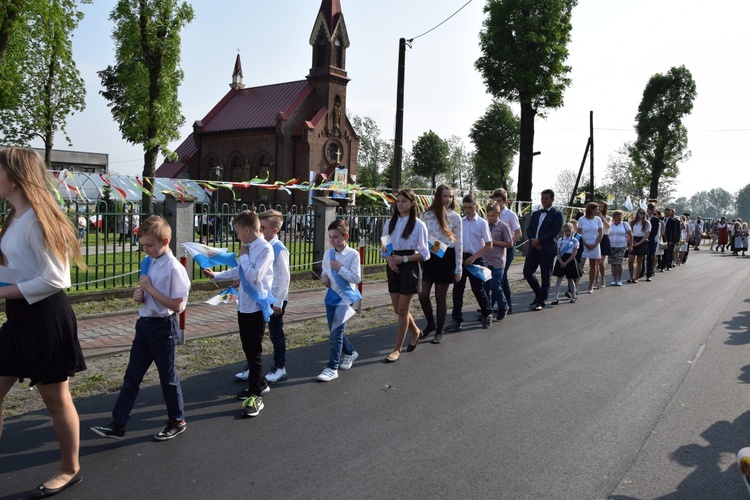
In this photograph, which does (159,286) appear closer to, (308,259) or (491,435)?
(491,435)

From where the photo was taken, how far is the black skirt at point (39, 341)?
10.5 ft

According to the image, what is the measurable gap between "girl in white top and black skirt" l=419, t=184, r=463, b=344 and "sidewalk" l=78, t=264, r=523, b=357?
2.35m

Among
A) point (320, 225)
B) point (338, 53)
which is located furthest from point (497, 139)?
point (320, 225)

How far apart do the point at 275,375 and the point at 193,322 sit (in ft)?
10.6

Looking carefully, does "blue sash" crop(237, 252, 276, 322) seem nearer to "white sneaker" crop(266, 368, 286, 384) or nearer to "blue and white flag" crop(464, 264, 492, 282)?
"white sneaker" crop(266, 368, 286, 384)

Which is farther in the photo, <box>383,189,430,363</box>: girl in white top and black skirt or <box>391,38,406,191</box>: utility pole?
<box>391,38,406,191</box>: utility pole

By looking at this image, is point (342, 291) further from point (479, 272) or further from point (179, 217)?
point (179, 217)

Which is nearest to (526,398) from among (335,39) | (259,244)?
(259,244)

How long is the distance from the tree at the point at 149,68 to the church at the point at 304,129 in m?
21.1

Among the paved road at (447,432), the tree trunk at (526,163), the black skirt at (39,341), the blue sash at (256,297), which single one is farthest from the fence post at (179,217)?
the tree trunk at (526,163)

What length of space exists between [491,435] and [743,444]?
1765 mm

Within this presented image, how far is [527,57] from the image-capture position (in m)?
25.2

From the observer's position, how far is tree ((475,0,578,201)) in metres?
25.3

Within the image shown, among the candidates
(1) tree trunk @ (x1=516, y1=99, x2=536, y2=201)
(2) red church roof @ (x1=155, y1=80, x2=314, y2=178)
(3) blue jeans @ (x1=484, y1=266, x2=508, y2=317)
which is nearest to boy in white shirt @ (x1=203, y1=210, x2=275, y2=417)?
(3) blue jeans @ (x1=484, y1=266, x2=508, y2=317)
